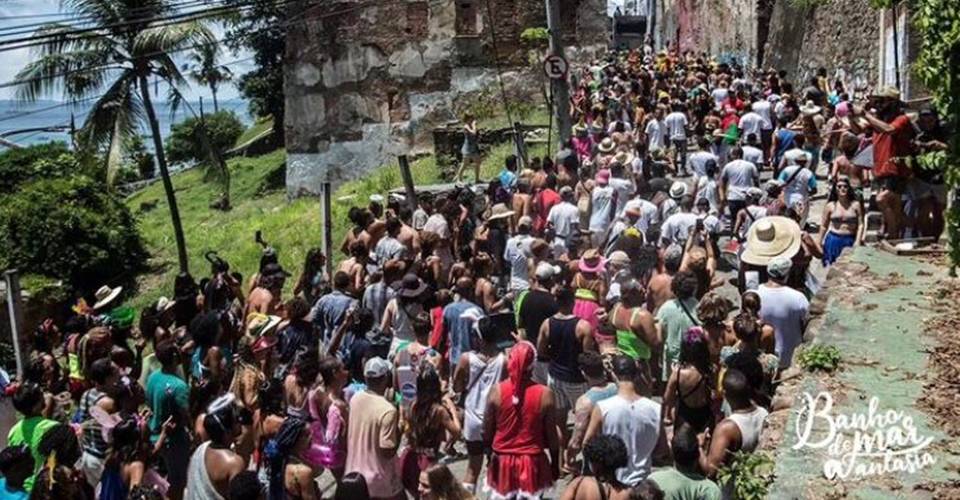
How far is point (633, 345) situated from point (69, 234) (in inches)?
738

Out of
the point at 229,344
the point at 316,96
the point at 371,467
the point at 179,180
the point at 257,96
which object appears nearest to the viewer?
the point at 371,467

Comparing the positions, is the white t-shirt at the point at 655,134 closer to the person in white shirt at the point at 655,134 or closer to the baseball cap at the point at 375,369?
the person in white shirt at the point at 655,134

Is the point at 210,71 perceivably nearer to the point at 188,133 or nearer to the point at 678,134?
the point at 188,133

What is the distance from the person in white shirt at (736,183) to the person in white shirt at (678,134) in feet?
13.9

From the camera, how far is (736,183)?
39.1 feet

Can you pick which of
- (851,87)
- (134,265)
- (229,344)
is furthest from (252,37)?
(229,344)

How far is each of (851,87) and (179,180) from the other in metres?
34.1

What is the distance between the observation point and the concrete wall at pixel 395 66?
30469 mm

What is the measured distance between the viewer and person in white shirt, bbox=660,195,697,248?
10.2 meters

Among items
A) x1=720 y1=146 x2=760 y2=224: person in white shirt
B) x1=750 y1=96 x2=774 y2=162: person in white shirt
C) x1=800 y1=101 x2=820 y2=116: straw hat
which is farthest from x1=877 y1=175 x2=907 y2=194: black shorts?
x1=750 y1=96 x2=774 y2=162: person in white shirt

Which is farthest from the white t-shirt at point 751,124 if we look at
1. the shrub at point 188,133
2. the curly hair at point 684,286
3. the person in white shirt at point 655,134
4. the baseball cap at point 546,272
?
the shrub at point 188,133

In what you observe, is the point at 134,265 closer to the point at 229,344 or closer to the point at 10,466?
the point at 229,344

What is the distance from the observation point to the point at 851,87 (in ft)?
68.9

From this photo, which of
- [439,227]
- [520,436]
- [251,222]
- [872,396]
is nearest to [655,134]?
[439,227]
